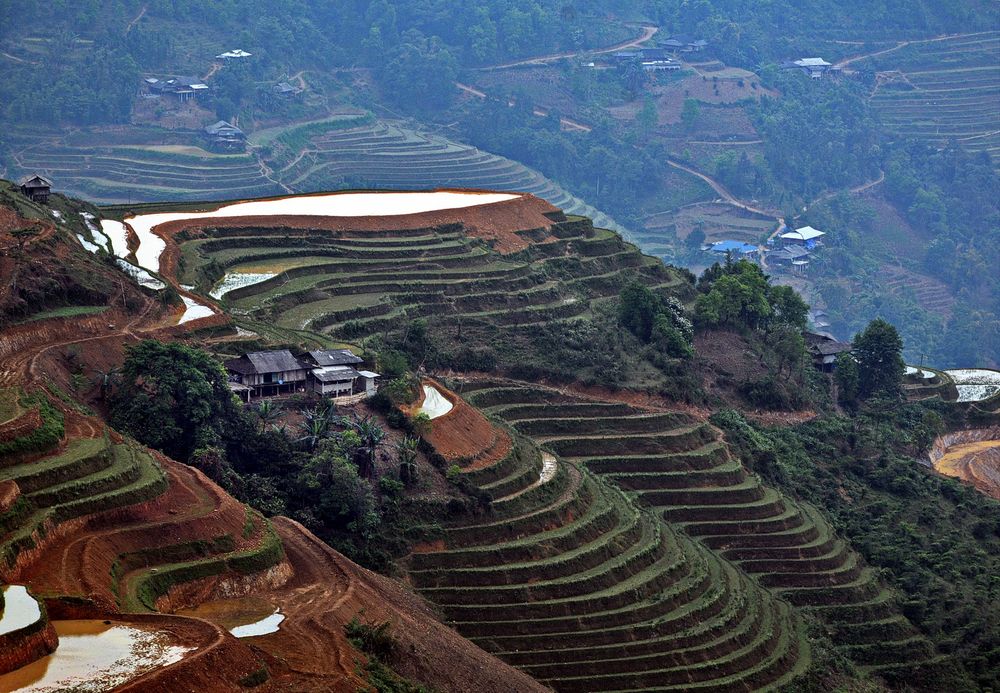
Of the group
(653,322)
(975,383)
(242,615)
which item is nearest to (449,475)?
(242,615)

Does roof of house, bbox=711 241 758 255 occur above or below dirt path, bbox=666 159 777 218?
below

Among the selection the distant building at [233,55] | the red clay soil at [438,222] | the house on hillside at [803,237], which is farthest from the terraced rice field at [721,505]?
the distant building at [233,55]

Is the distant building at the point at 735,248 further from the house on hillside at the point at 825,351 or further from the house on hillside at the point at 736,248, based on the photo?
the house on hillside at the point at 825,351

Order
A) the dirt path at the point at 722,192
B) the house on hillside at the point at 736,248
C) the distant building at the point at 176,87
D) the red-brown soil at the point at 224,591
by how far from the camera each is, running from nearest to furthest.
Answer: the red-brown soil at the point at 224,591
the house on hillside at the point at 736,248
the distant building at the point at 176,87
the dirt path at the point at 722,192

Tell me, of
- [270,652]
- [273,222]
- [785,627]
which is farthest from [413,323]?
[270,652]

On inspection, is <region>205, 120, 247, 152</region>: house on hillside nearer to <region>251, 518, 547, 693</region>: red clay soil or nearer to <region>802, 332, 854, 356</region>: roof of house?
<region>802, 332, 854, 356</region>: roof of house

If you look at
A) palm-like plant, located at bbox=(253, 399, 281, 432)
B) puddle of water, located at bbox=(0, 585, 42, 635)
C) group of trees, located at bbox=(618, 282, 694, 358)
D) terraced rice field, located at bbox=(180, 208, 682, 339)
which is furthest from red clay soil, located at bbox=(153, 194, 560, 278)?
puddle of water, located at bbox=(0, 585, 42, 635)
